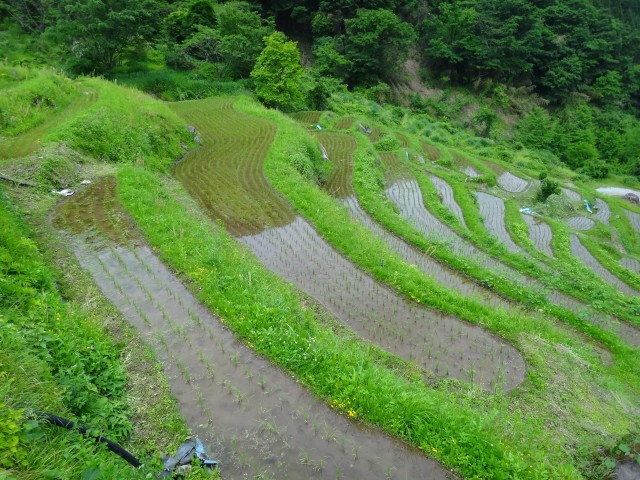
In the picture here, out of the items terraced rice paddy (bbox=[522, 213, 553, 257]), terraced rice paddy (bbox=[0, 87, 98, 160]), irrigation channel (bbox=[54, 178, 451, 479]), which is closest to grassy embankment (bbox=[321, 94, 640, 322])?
terraced rice paddy (bbox=[522, 213, 553, 257])

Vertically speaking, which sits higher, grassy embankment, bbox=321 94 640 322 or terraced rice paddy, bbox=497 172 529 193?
grassy embankment, bbox=321 94 640 322

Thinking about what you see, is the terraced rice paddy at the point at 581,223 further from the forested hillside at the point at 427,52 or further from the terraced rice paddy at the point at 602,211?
Result: the forested hillside at the point at 427,52

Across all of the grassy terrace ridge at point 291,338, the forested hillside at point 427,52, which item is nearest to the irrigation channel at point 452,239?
the grassy terrace ridge at point 291,338

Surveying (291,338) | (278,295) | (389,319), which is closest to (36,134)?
(278,295)

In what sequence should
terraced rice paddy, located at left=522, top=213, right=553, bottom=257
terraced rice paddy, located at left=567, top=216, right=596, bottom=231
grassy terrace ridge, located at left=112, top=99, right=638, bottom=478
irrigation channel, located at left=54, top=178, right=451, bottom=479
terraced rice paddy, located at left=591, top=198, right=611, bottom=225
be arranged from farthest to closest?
terraced rice paddy, located at left=591, top=198, right=611, bottom=225 → terraced rice paddy, located at left=567, top=216, right=596, bottom=231 → terraced rice paddy, located at left=522, top=213, right=553, bottom=257 → grassy terrace ridge, located at left=112, top=99, right=638, bottom=478 → irrigation channel, located at left=54, top=178, right=451, bottom=479

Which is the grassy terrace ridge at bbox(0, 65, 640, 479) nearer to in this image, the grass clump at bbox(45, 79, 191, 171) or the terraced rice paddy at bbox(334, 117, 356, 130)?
the grass clump at bbox(45, 79, 191, 171)

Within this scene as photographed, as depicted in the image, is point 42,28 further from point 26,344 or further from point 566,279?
point 566,279
